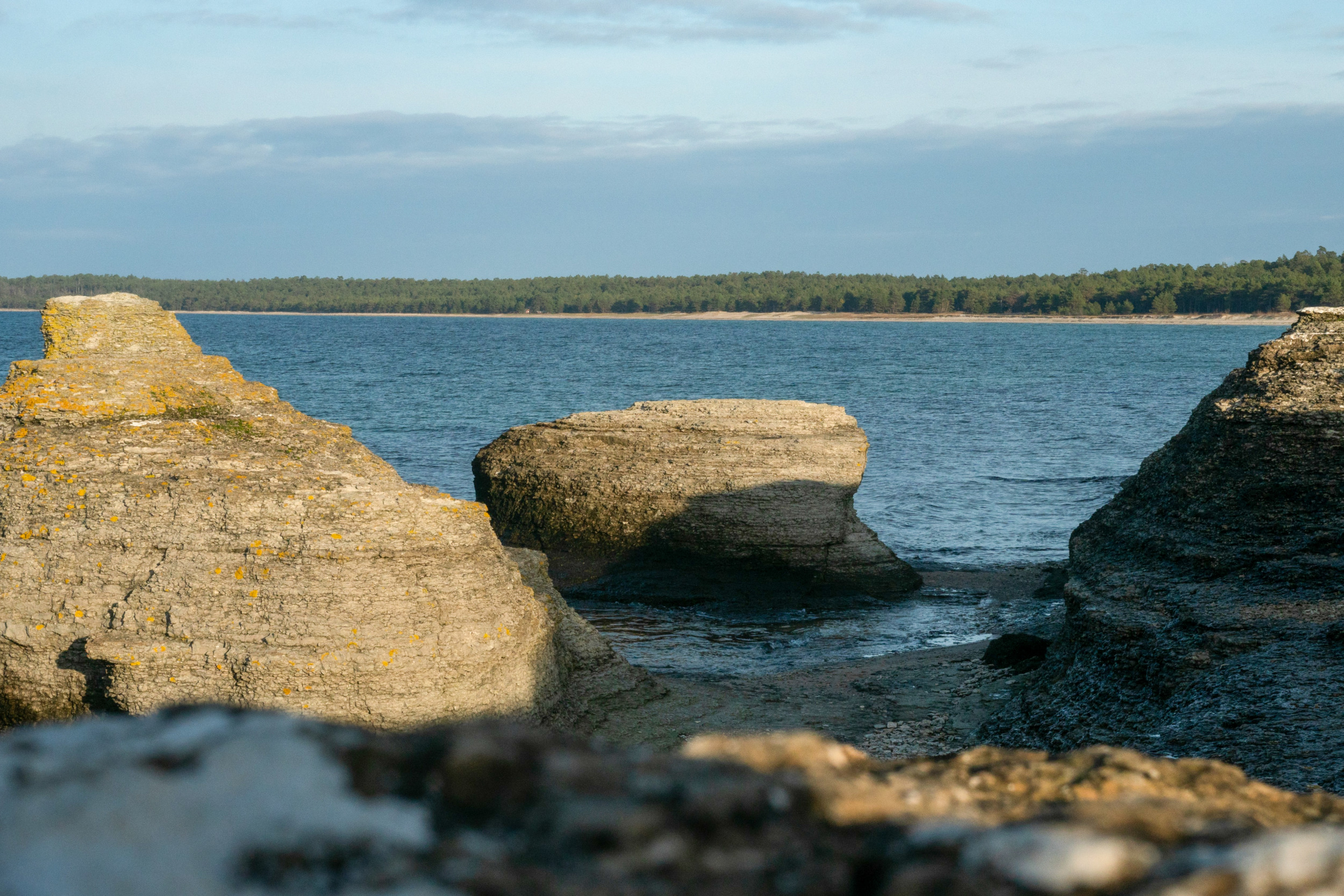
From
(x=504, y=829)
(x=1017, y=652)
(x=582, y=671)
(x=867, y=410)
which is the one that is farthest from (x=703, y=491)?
(x=867, y=410)

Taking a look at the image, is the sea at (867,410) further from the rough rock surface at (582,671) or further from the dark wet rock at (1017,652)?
the rough rock surface at (582,671)

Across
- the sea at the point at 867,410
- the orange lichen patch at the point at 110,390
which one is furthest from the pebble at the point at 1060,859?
the sea at the point at 867,410

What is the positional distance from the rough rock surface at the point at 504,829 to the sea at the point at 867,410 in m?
13.8

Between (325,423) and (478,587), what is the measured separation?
232 centimetres

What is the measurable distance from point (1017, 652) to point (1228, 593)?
4.78 metres

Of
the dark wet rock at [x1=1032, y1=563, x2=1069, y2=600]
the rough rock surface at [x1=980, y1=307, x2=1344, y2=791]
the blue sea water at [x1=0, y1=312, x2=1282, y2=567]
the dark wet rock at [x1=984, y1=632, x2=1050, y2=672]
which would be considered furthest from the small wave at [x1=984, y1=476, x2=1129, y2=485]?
the rough rock surface at [x1=980, y1=307, x2=1344, y2=791]

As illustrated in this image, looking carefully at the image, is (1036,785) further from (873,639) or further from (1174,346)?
(1174,346)

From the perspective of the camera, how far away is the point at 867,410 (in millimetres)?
53688

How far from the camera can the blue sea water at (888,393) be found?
31.0 metres

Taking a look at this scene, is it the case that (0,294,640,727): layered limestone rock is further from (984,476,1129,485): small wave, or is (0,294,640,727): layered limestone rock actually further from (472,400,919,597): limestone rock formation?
(984,476,1129,485): small wave

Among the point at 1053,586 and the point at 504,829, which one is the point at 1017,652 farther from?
the point at 504,829

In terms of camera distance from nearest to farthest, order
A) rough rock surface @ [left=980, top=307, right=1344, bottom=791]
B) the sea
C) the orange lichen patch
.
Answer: rough rock surface @ [left=980, top=307, right=1344, bottom=791], the orange lichen patch, the sea

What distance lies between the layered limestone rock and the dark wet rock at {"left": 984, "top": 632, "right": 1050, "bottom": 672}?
740 centimetres

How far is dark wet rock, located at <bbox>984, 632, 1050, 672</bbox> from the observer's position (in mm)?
14219
